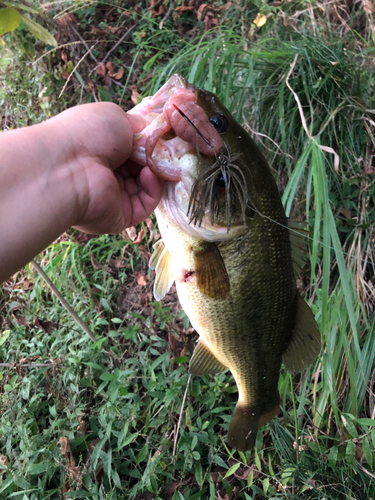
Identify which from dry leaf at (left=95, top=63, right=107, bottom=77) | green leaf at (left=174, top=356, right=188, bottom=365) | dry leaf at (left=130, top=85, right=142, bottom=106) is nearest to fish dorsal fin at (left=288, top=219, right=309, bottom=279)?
green leaf at (left=174, top=356, right=188, bottom=365)

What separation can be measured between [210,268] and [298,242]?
1.58 ft

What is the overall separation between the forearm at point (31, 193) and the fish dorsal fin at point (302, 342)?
46.6 inches

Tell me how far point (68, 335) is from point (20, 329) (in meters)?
0.55

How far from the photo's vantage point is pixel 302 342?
1628 mm

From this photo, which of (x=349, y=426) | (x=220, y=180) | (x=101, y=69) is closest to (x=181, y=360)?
(x=349, y=426)

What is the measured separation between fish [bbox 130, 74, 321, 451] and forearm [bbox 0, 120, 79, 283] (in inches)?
13.0

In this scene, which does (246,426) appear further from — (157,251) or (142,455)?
(157,251)

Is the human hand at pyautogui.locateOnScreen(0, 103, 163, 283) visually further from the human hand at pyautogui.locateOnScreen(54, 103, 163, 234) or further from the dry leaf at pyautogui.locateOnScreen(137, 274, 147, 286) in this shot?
the dry leaf at pyautogui.locateOnScreen(137, 274, 147, 286)

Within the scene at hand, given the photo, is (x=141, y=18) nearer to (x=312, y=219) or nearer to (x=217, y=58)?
(x=217, y=58)

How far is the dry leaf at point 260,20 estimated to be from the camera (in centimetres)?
276

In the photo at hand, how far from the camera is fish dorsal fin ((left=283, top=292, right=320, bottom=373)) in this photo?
1.60 metres

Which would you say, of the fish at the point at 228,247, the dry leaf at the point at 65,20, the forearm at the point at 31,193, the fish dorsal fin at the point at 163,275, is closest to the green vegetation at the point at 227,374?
the fish at the point at 228,247

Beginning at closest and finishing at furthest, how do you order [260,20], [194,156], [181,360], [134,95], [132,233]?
[194,156] < [181,360] < [260,20] < [132,233] < [134,95]

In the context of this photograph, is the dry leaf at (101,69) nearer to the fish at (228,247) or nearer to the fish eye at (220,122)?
the fish at (228,247)
